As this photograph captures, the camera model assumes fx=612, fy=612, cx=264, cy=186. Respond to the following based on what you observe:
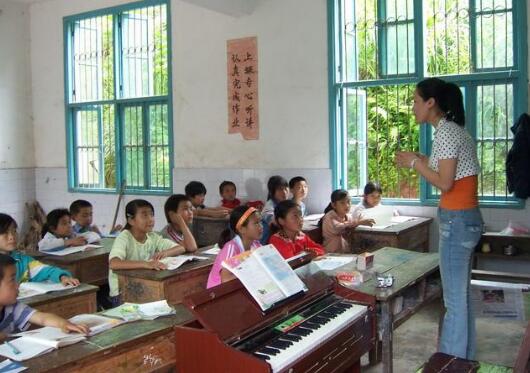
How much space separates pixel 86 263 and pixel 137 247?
542mm

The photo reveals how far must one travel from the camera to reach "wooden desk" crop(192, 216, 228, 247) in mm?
5715

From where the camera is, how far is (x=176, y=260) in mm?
3635

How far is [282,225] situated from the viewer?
3.74 m

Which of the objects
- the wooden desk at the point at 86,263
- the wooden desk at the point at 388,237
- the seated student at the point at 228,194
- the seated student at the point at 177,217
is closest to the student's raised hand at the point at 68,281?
the wooden desk at the point at 86,263

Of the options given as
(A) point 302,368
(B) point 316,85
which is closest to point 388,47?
(B) point 316,85

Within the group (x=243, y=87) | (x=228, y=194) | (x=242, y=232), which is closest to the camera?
(x=242, y=232)

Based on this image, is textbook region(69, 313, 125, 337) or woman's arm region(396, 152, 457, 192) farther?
woman's arm region(396, 152, 457, 192)

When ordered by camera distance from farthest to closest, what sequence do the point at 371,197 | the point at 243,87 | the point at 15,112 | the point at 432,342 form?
the point at 15,112
the point at 243,87
the point at 371,197
the point at 432,342

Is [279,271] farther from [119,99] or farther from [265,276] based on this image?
[119,99]

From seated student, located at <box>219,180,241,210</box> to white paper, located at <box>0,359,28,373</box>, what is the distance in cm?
439

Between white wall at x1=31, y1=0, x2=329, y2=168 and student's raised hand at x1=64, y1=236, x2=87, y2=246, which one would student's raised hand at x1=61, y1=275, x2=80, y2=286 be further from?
white wall at x1=31, y1=0, x2=329, y2=168

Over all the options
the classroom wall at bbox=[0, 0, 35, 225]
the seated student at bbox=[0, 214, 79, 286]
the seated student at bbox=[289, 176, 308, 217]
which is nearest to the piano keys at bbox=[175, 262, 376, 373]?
the seated student at bbox=[0, 214, 79, 286]

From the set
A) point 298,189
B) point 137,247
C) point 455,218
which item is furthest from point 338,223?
point 455,218

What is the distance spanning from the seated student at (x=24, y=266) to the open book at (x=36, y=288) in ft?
0.16
